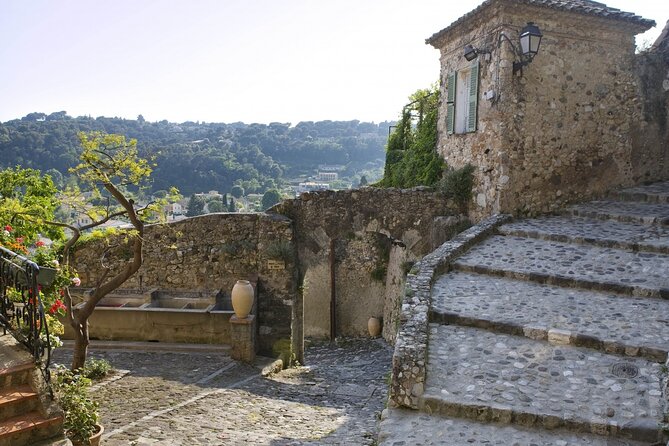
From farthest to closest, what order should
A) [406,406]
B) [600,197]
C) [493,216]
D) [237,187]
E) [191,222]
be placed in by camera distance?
[237,187] → [191,222] → [600,197] → [493,216] → [406,406]

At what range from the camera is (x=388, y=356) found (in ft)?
46.2

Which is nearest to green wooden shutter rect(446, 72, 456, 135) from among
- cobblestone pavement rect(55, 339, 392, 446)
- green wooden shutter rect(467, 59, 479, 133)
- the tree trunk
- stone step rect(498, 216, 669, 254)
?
green wooden shutter rect(467, 59, 479, 133)

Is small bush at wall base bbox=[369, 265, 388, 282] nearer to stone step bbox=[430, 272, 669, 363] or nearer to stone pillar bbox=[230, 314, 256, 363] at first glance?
stone pillar bbox=[230, 314, 256, 363]

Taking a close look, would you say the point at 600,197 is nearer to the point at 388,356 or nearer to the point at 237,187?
the point at 388,356

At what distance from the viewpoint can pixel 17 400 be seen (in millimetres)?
4129

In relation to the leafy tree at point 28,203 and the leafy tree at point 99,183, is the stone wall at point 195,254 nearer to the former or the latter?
the leafy tree at point 28,203

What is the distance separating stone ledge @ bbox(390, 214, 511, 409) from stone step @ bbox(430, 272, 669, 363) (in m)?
0.23

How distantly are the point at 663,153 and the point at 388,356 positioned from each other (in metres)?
8.50

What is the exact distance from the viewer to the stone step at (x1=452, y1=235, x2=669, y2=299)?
6.66 m

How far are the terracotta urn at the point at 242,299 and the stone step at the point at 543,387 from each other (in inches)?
201

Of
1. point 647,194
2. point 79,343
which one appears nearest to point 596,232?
point 647,194

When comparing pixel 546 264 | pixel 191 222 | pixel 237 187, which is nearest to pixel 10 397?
pixel 546 264

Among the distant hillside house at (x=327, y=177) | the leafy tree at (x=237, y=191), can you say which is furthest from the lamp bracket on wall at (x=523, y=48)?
the distant hillside house at (x=327, y=177)

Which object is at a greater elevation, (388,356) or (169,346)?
(169,346)
